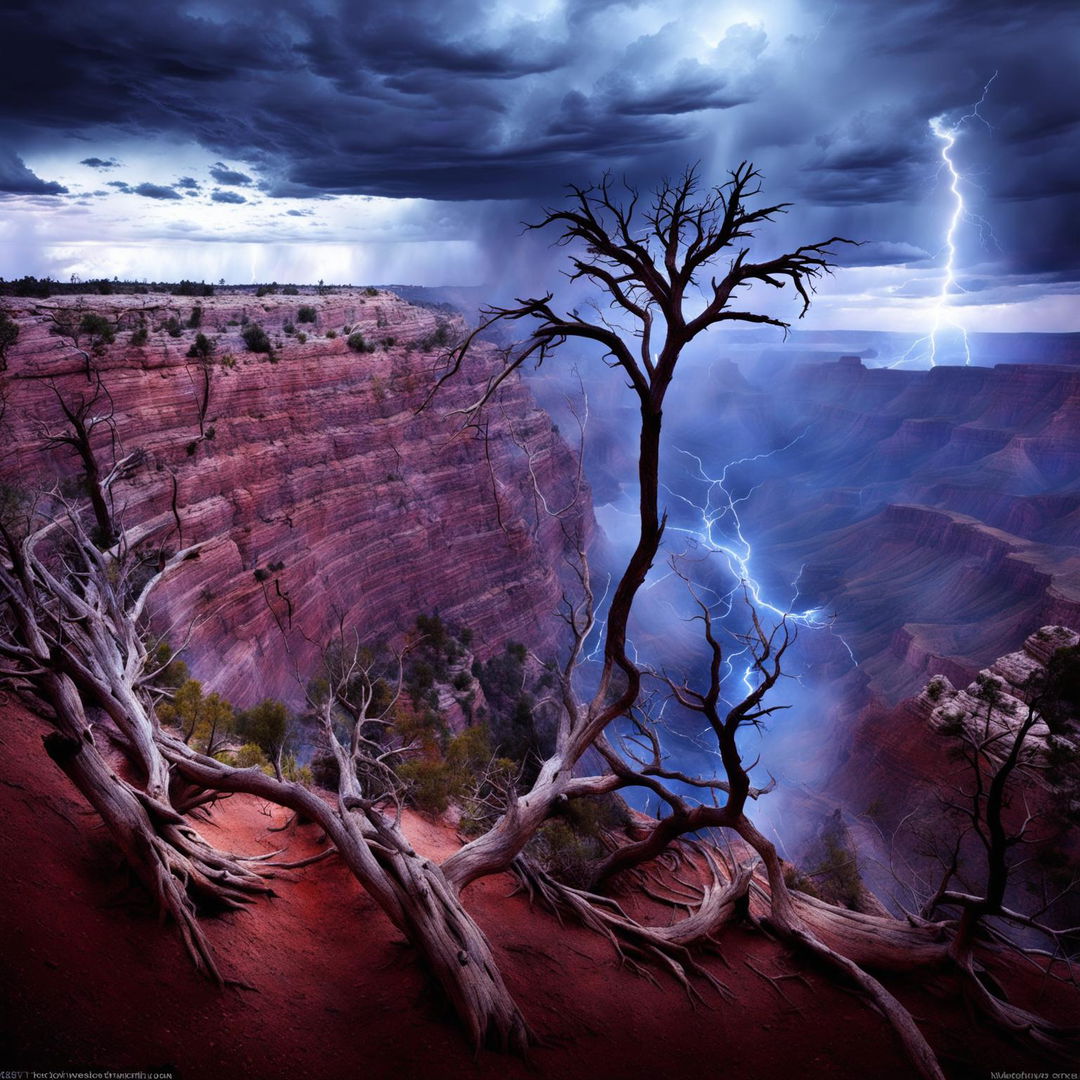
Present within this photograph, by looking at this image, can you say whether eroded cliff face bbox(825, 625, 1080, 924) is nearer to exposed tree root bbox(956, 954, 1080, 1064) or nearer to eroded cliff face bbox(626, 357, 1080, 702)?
eroded cliff face bbox(626, 357, 1080, 702)

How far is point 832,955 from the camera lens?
26.3 feet

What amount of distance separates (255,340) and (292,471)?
466 centimetres

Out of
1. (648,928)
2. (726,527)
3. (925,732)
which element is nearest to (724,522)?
(726,527)

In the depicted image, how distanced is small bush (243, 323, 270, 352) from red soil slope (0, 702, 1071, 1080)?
1852 cm

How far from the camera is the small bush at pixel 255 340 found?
2403 cm

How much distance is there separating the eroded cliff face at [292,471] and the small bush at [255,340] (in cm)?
28

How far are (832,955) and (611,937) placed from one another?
8.37ft

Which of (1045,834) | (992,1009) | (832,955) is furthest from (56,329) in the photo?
(1045,834)

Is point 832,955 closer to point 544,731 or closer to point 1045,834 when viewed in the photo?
point 1045,834

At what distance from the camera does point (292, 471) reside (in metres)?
24.4

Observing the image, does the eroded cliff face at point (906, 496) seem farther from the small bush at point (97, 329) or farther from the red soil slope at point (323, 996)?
the small bush at point (97, 329)

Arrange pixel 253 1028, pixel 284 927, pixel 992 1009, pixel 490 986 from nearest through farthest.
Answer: pixel 253 1028, pixel 490 986, pixel 284 927, pixel 992 1009

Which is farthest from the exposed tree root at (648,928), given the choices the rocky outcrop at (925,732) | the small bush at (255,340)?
the small bush at (255,340)

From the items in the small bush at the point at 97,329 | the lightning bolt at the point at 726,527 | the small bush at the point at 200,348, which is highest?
the small bush at the point at 97,329
